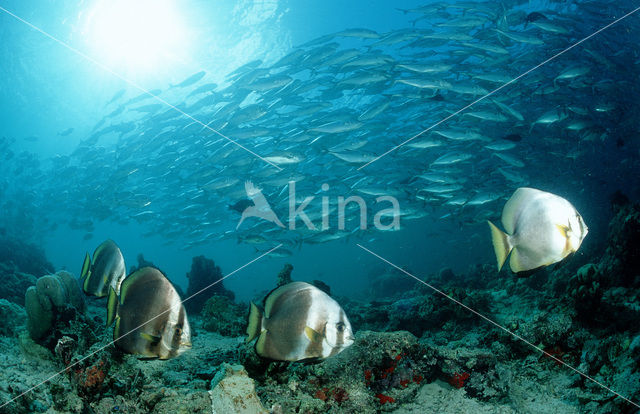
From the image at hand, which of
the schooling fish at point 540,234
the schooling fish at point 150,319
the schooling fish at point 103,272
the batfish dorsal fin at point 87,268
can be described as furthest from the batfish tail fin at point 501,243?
the batfish dorsal fin at point 87,268

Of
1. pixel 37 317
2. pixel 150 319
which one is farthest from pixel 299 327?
pixel 37 317

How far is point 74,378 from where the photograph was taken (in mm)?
2525

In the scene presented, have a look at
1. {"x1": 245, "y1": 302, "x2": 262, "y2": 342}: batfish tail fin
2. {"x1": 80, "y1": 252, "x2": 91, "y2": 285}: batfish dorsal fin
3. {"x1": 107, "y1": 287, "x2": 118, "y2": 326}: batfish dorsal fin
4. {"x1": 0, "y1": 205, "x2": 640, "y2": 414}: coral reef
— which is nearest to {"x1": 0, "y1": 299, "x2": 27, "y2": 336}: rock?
{"x1": 0, "y1": 205, "x2": 640, "y2": 414}: coral reef

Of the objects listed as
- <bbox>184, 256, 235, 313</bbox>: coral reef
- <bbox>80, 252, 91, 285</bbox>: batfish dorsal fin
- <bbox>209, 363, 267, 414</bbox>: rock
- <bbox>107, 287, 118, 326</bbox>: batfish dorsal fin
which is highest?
<bbox>80, 252, 91, 285</bbox>: batfish dorsal fin

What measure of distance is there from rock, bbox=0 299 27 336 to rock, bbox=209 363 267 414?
4.60m

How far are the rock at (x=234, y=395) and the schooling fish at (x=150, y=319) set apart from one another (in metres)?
0.63

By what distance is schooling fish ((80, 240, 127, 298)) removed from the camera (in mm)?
2477

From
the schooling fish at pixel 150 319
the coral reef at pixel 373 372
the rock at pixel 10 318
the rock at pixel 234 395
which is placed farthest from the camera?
the rock at pixel 10 318

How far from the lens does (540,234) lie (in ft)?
5.97

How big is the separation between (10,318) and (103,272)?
4589 mm

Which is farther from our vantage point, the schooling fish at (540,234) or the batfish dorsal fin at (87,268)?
the batfish dorsal fin at (87,268)

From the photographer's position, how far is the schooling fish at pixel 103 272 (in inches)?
97.5

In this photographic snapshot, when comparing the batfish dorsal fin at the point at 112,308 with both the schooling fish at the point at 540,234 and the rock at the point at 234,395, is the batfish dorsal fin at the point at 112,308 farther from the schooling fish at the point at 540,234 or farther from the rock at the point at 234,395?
the schooling fish at the point at 540,234

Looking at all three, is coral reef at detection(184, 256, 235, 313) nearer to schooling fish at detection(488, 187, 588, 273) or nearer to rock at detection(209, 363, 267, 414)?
rock at detection(209, 363, 267, 414)
